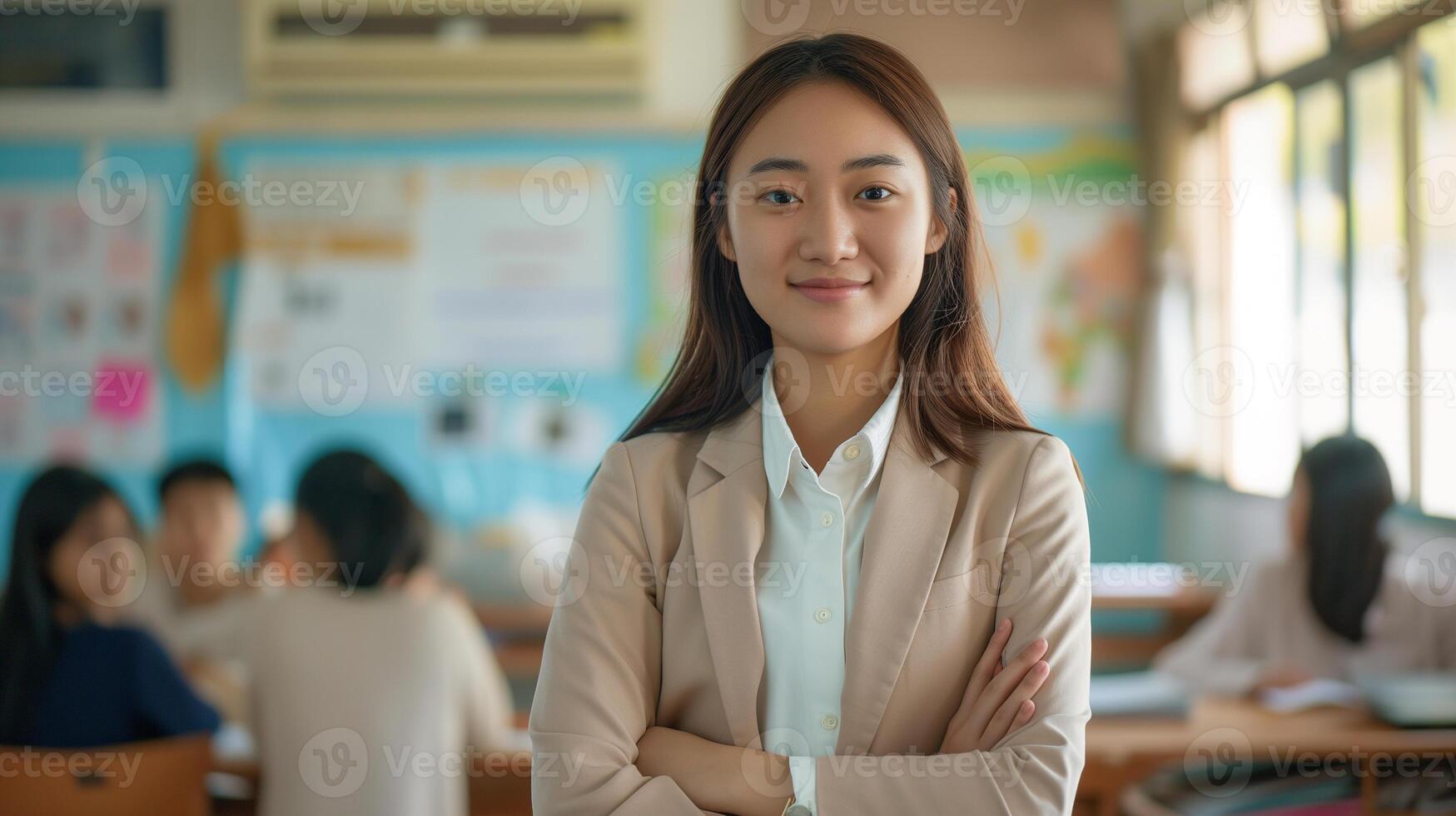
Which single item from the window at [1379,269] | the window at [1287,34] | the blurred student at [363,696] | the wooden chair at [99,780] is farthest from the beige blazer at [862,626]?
the window at [1287,34]

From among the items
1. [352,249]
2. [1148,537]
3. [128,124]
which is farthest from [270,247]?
[1148,537]

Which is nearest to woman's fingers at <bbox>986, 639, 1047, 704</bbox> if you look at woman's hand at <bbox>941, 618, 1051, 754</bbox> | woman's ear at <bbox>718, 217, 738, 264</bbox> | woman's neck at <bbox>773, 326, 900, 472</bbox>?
woman's hand at <bbox>941, 618, 1051, 754</bbox>

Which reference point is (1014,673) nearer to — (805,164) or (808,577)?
(808,577)

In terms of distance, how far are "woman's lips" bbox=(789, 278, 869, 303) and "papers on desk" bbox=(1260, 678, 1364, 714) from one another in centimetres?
191

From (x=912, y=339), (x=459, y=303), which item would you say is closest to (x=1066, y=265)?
(x=459, y=303)

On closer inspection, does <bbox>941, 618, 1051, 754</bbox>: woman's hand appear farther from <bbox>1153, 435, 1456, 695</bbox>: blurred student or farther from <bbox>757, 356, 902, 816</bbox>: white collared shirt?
<bbox>1153, 435, 1456, 695</bbox>: blurred student

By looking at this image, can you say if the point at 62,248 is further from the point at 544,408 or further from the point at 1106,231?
the point at 1106,231

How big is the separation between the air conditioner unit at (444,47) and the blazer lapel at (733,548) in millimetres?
3216

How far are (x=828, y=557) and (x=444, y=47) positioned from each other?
353cm

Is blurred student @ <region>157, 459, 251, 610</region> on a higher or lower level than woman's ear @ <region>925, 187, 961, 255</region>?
lower

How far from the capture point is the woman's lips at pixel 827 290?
1181 millimetres

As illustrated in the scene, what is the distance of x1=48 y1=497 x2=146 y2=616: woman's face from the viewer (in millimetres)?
2307

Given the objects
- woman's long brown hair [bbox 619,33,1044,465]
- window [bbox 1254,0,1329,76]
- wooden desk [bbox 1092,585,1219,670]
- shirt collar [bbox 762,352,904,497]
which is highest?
window [bbox 1254,0,1329,76]

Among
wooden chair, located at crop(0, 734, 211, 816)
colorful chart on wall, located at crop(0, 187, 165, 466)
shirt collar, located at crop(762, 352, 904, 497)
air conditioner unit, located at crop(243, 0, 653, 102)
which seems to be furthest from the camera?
colorful chart on wall, located at crop(0, 187, 165, 466)
